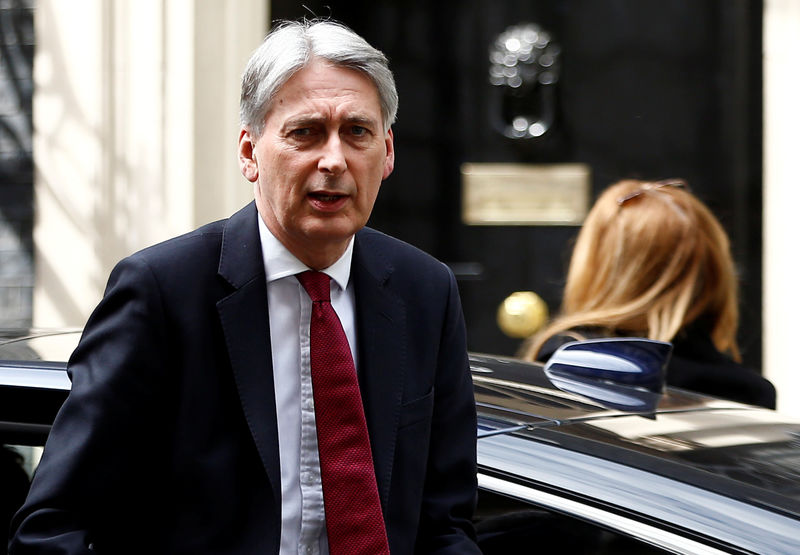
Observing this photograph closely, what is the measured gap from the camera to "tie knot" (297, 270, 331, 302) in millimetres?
1798

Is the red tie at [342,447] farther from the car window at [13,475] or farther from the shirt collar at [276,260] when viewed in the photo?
the car window at [13,475]

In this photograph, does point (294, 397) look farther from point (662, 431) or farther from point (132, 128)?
point (132, 128)

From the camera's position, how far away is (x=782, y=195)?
5.34m

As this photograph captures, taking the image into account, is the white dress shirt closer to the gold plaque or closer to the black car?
the black car

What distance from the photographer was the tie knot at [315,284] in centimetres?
180

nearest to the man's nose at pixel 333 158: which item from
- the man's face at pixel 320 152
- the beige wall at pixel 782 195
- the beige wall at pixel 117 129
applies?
the man's face at pixel 320 152

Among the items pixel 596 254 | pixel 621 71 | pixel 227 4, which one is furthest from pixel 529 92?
pixel 596 254

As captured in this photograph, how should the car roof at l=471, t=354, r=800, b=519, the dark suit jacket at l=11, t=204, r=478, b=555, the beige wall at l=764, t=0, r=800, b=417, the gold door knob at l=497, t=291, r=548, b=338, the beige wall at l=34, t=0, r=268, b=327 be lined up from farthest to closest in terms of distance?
the gold door knob at l=497, t=291, r=548, b=338 < the beige wall at l=764, t=0, r=800, b=417 < the beige wall at l=34, t=0, r=268, b=327 < the car roof at l=471, t=354, r=800, b=519 < the dark suit jacket at l=11, t=204, r=478, b=555

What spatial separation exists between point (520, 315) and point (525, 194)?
1.88ft

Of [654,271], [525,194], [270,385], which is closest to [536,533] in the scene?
[270,385]

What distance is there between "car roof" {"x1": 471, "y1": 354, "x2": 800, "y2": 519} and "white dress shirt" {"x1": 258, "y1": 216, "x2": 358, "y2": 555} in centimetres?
39

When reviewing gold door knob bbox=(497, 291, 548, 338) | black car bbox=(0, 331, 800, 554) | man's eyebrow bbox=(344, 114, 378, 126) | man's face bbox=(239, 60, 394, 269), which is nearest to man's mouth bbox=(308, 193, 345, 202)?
man's face bbox=(239, 60, 394, 269)

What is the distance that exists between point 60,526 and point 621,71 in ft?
15.2

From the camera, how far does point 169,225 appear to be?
522 cm
